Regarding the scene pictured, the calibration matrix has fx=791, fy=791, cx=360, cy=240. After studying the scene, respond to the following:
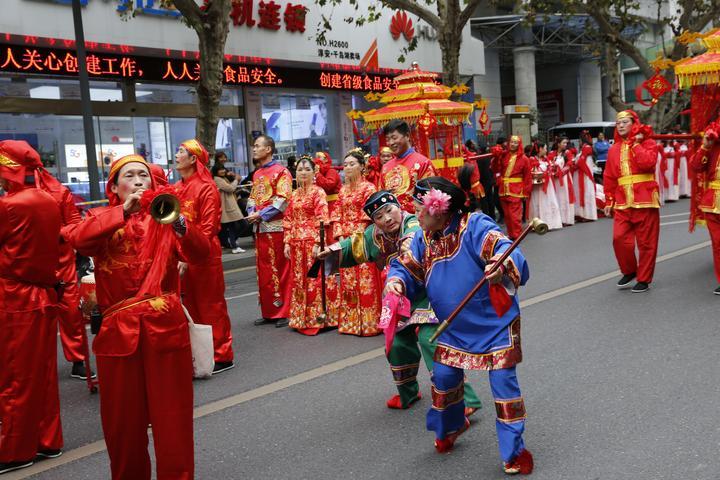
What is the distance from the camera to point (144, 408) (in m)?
3.51

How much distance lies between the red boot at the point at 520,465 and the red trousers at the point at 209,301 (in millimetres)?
3043

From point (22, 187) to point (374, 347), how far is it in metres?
3.26

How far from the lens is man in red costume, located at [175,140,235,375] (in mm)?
5953

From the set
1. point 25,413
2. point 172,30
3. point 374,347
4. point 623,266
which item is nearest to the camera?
point 25,413

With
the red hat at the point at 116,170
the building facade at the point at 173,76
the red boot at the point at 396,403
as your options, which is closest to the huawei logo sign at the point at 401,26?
the building facade at the point at 173,76

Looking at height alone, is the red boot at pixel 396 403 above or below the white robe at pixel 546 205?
below

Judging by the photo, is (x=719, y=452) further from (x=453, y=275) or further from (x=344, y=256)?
(x=344, y=256)

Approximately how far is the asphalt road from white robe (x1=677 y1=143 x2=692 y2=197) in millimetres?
13152

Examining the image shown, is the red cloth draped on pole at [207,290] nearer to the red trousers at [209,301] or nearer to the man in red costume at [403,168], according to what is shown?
the red trousers at [209,301]

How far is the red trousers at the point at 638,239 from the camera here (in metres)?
8.27

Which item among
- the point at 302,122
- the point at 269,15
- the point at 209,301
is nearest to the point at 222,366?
the point at 209,301

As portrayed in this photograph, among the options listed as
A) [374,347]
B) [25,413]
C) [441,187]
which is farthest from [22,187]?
[374,347]

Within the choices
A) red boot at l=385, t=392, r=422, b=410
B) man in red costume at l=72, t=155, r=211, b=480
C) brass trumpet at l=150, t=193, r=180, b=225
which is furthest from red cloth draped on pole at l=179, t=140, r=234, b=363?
brass trumpet at l=150, t=193, r=180, b=225

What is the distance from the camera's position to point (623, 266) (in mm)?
8453
